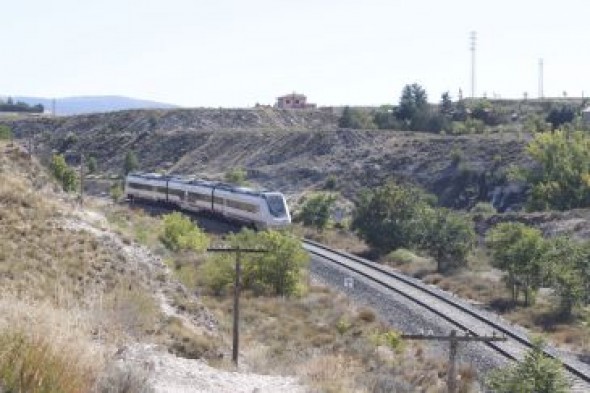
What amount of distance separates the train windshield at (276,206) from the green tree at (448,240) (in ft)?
24.8

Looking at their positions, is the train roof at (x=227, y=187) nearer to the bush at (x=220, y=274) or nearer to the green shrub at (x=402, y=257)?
the green shrub at (x=402, y=257)

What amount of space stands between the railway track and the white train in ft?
10.7

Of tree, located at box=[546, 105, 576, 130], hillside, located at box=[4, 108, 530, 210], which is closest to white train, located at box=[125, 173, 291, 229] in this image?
hillside, located at box=[4, 108, 530, 210]

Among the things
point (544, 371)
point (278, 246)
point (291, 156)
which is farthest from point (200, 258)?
point (291, 156)

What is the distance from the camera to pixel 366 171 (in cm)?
8000

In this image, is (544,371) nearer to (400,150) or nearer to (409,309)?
(409,309)

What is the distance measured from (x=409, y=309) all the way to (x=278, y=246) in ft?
18.1

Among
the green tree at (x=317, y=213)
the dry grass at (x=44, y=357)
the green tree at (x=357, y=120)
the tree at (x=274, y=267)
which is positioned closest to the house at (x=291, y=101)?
the green tree at (x=357, y=120)

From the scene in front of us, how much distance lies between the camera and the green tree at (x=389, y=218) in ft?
151

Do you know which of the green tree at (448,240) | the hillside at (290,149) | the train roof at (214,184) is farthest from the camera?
the hillside at (290,149)

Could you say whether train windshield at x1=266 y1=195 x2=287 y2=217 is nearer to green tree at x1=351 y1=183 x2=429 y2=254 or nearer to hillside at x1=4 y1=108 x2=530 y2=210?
green tree at x1=351 y1=183 x2=429 y2=254

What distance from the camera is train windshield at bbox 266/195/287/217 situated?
4356 centimetres

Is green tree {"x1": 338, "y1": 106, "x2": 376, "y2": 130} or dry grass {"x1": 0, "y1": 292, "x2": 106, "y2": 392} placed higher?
green tree {"x1": 338, "y1": 106, "x2": 376, "y2": 130}

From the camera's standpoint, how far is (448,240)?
Answer: 136 feet
